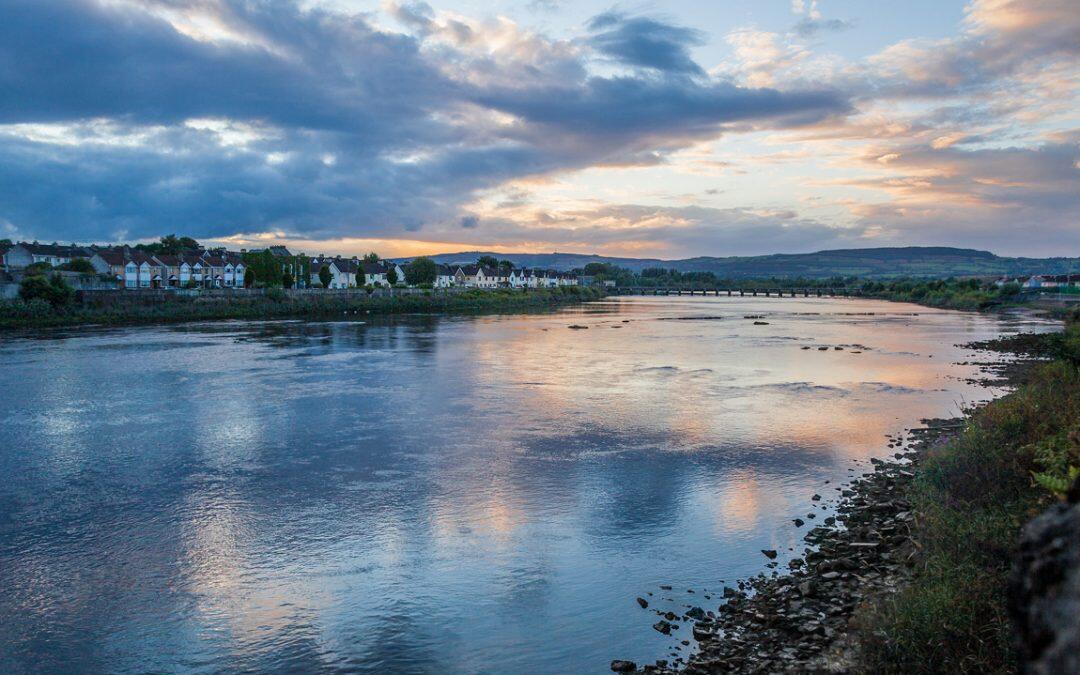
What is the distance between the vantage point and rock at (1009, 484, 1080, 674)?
10.1ft

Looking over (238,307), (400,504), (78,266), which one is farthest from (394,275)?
(400,504)

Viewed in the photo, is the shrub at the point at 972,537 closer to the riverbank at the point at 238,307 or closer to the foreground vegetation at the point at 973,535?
the foreground vegetation at the point at 973,535

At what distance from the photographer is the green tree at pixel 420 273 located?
142 meters

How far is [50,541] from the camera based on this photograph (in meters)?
12.6

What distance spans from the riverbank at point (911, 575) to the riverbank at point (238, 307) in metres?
65.2

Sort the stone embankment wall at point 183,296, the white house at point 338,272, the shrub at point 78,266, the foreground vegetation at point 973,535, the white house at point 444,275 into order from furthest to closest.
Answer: the white house at point 444,275 → the white house at point 338,272 → the shrub at point 78,266 → the stone embankment wall at point 183,296 → the foreground vegetation at point 973,535

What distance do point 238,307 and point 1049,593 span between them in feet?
279

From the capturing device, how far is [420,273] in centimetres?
14275

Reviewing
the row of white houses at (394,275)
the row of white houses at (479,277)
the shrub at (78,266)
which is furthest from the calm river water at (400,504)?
the row of white houses at (479,277)

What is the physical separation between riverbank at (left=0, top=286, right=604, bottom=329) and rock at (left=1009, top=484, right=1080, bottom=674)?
69.5 m

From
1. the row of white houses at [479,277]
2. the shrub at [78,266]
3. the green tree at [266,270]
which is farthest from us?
the row of white houses at [479,277]

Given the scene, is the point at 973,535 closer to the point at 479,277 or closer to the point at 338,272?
the point at 338,272

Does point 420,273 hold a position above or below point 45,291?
above

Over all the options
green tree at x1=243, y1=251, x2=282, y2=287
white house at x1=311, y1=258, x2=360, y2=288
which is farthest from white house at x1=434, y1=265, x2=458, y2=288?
green tree at x1=243, y1=251, x2=282, y2=287
